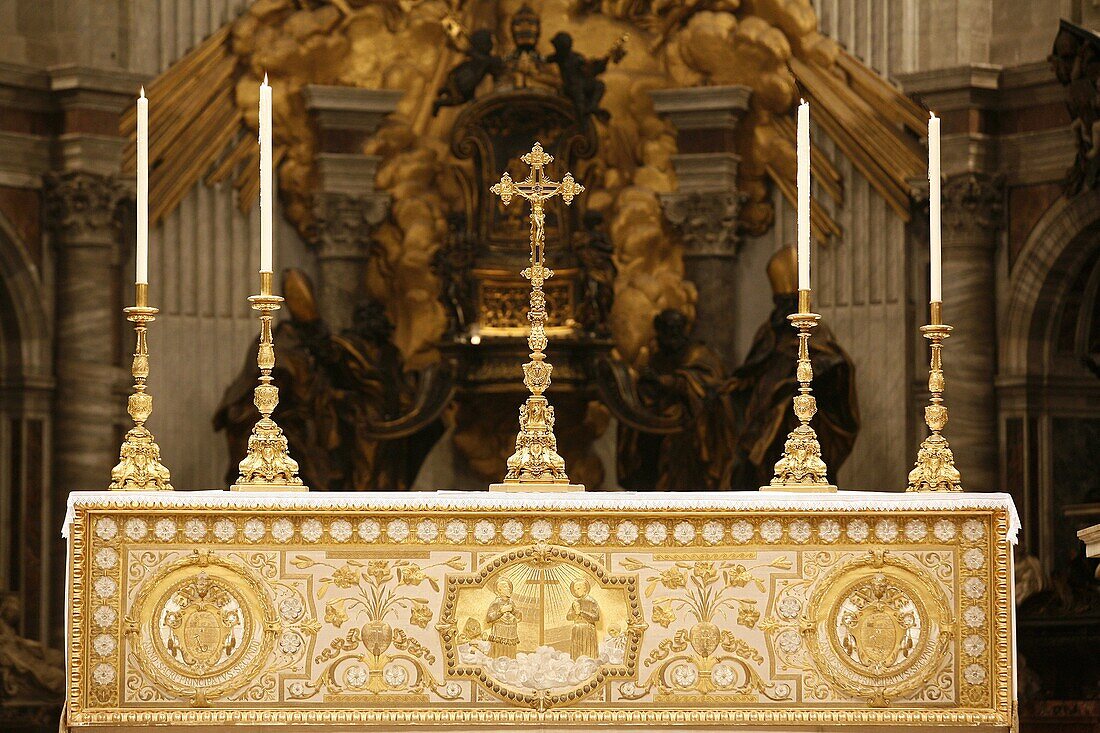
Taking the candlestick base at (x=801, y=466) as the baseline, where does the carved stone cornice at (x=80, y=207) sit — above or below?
above

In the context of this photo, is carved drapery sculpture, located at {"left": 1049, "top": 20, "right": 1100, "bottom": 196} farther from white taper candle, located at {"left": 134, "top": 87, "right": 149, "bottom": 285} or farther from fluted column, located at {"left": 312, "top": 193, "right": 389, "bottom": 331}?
white taper candle, located at {"left": 134, "top": 87, "right": 149, "bottom": 285}

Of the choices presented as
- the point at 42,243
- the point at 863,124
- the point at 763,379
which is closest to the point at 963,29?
the point at 863,124

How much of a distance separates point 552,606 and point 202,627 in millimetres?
1254

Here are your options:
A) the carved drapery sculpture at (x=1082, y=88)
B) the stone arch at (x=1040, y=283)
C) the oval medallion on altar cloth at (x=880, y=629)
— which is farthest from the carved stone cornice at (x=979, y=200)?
the oval medallion on altar cloth at (x=880, y=629)

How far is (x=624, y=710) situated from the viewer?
7.02 m

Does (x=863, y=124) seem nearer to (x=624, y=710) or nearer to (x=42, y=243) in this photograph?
(x=42, y=243)

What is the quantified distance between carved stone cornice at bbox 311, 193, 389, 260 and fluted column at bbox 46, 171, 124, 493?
149 centimetres

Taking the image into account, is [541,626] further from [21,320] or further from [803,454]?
[21,320]

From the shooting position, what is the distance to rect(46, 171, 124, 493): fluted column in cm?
1228

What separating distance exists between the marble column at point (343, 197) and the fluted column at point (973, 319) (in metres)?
3.88

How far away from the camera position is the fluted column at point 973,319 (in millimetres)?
12250

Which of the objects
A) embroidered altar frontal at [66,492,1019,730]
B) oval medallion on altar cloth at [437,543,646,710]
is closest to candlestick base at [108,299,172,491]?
embroidered altar frontal at [66,492,1019,730]

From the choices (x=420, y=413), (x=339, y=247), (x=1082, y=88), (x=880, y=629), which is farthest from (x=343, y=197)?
(x=880, y=629)

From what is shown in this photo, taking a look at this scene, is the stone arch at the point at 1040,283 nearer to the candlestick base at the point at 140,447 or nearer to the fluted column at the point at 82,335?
the fluted column at the point at 82,335
